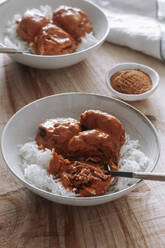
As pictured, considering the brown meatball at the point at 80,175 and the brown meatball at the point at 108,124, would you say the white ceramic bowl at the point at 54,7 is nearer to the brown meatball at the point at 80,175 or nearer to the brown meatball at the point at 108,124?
the brown meatball at the point at 108,124

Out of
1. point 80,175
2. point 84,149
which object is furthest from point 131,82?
point 80,175

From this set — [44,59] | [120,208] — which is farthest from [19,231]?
[44,59]

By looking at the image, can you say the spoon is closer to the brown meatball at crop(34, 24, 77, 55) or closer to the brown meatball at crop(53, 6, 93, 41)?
the brown meatball at crop(34, 24, 77, 55)

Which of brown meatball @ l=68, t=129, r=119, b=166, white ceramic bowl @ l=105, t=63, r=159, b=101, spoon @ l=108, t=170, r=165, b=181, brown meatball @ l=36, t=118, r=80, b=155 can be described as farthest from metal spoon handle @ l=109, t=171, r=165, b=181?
white ceramic bowl @ l=105, t=63, r=159, b=101

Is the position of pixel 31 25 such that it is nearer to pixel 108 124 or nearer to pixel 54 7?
pixel 54 7

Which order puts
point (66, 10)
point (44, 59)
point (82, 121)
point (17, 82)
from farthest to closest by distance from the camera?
point (66, 10), point (17, 82), point (44, 59), point (82, 121)

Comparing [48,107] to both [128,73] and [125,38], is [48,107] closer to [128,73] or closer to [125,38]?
[128,73]
